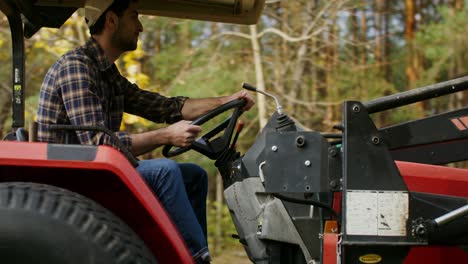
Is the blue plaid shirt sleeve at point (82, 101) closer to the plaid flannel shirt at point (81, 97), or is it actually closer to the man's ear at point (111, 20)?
the plaid flannel shirt at point (81, 97)

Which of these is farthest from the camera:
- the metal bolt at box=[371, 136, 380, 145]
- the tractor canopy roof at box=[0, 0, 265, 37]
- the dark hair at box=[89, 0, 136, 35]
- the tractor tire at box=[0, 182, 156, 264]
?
the dark hair at box=[89, 0, 136, 35]

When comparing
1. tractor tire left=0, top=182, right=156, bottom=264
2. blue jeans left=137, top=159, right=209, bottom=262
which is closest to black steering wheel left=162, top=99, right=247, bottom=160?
blue jeans left=137, top=159, right=209, bottom=262

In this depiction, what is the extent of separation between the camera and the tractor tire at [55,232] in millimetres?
2881

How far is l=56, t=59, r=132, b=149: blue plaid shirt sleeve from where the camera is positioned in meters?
3.30

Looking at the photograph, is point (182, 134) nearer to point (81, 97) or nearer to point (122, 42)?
point (81, 97)

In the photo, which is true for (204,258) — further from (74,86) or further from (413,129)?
(413,129)

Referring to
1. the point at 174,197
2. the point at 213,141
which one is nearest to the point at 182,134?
the point at 174,197

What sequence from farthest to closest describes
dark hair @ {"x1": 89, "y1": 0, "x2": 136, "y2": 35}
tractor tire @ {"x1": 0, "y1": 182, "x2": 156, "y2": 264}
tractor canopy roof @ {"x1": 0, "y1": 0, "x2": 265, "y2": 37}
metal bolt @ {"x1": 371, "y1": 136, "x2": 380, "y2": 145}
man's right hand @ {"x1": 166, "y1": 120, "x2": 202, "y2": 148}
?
1. dark hair @ {"x1": 89, "y1": 0, "x2": 136, "y2": 35}
2. tractor canopy roof @ {"x1": 0, "y1": 0, "x2": 265, "y2": 37}
3. man's right hand @ {"x1": 166, "y1": 120, "x2": 202, "y2": 148}
4. metal bolt @ {"x1": 371, "y1": 136, "x2": 380, "y2": 145}
5. tractor tire @ {"x1": 0, "y1": 182, "x2": 156, "y2": 264}

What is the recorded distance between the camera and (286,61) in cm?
917

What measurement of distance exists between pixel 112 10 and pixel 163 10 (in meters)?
0.29

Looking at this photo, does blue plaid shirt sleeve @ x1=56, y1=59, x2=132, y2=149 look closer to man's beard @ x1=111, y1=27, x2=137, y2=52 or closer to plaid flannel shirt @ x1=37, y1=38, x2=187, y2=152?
plaid flannel shirt @ x1=37, y1=38, x2=187, y2=152

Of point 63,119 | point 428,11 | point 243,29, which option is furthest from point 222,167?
point 428,11

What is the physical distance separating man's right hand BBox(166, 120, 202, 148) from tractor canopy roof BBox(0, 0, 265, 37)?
666 millimetres

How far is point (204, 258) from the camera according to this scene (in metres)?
3.39
